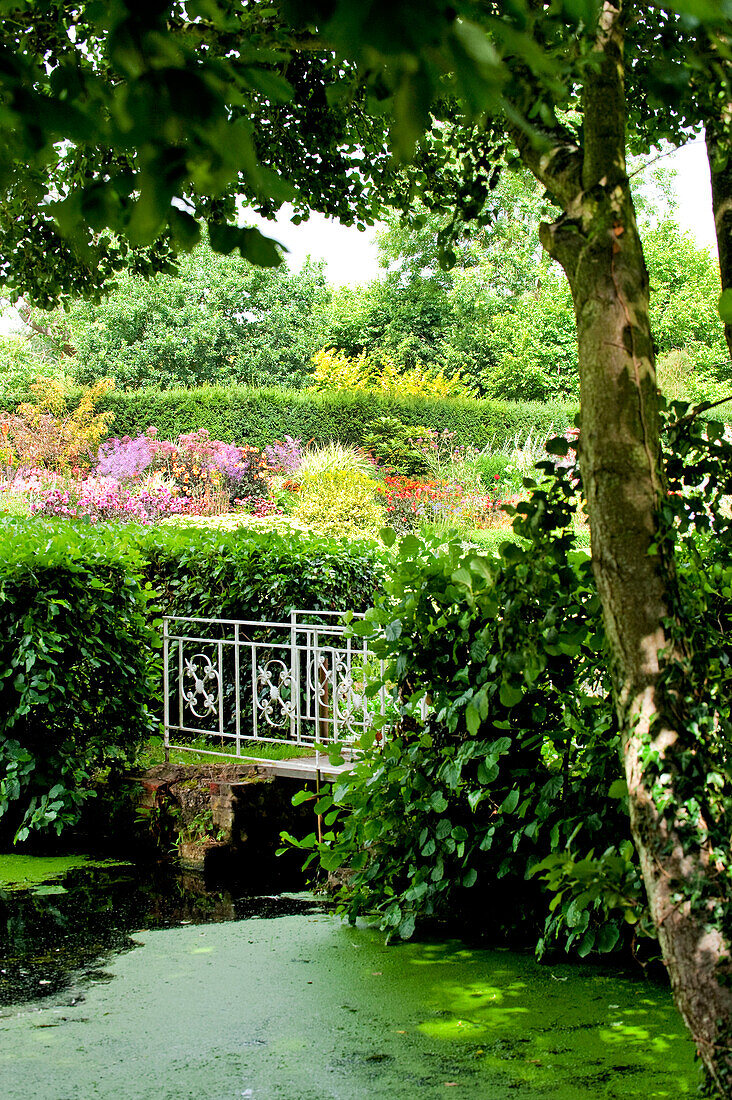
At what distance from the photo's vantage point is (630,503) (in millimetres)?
2158

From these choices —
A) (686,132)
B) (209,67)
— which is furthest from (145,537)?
(209,67)

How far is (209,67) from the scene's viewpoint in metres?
1.32

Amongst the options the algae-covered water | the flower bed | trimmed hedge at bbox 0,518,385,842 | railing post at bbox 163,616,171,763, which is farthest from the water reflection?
the flower bed

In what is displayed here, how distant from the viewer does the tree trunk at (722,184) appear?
2616 millimetres

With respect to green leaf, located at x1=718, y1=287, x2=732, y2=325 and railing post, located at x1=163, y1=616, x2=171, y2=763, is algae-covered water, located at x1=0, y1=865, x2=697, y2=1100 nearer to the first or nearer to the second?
railing post, located at x1=163, y1=616, x2=171, y2=763

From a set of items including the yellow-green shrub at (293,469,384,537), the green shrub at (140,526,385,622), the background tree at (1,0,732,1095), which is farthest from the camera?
the yellow-green shrub at (293,469,384,537)

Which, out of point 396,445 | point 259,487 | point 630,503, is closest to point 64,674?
point 630,503

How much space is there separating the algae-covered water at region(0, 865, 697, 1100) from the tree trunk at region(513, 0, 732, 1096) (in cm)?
102

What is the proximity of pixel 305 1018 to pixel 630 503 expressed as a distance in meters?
2.13

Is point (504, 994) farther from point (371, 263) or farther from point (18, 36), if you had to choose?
point (371, 263)

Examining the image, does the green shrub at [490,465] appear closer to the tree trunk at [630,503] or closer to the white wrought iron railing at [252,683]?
the white wrought iron railing at [252,683]

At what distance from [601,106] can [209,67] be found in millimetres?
1267

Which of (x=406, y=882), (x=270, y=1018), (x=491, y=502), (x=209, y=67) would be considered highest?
(x=491, y=502)

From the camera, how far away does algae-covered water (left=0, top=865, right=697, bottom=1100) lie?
282 centimetres
